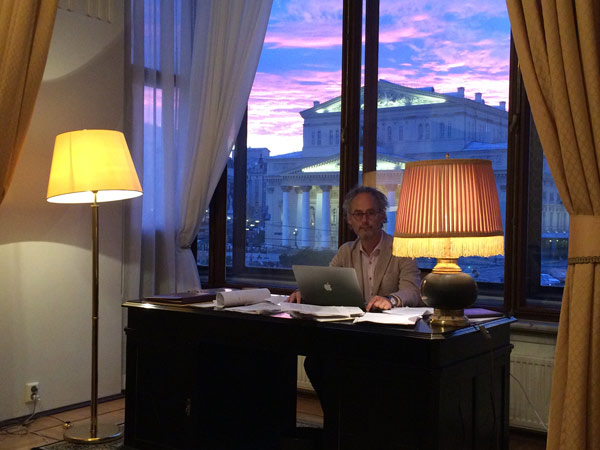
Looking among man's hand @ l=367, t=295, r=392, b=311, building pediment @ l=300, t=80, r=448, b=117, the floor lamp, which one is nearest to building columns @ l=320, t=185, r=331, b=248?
building pediment @ l=300, t=80, r=448, b=117

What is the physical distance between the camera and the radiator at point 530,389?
140 inches

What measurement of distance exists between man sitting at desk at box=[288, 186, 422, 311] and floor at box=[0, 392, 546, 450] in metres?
0.94

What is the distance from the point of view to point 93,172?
3465mm

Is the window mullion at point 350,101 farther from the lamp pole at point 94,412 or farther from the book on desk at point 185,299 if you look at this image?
the lamp pole at point 94,412

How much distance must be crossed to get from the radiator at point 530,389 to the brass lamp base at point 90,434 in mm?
2078

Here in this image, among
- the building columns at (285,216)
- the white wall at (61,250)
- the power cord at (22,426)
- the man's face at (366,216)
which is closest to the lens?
the man's face at (366,216)

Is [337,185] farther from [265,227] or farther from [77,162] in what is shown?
[77,162]

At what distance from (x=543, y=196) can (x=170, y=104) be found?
246cm

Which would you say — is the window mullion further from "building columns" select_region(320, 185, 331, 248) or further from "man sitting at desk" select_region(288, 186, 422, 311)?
"man sitting at desk" select_region(288, 186, 422, 311)

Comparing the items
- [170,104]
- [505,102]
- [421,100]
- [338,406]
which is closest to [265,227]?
[170,104]

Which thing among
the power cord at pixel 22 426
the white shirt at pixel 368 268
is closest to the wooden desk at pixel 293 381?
the white shirt at pixel 368 268

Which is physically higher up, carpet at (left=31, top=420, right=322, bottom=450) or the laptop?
the laptop

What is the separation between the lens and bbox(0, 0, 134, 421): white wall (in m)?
3.88

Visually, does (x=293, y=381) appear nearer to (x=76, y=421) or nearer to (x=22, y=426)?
(x=76, y=421)
